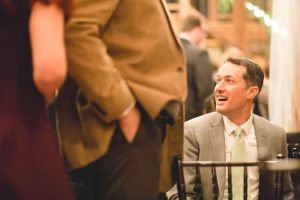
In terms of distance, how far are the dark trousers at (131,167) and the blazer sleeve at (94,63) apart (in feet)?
0.32

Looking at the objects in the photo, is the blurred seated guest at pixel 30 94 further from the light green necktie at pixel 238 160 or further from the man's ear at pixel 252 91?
the man's ear at pixel 252 91

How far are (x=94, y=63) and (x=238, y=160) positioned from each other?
1361 millimetres

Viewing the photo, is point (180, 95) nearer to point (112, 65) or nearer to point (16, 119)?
point (112, 65)

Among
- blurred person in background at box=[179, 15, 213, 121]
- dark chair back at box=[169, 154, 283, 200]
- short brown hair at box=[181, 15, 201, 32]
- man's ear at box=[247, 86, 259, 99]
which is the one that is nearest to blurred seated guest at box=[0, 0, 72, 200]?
dark chair back at box=[169, 154, 283, 200]

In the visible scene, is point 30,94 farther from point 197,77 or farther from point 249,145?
point 197,77

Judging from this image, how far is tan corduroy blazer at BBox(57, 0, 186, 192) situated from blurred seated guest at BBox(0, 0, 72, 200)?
13 centimetres

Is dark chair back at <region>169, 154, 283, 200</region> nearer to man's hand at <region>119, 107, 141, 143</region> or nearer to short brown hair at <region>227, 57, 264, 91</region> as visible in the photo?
man's hand at <region>119, 107, 141, 143</region>

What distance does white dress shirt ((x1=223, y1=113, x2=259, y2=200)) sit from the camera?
313 cm

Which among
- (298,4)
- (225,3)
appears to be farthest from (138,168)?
(225,3)

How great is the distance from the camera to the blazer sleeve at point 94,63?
1903 millimetres

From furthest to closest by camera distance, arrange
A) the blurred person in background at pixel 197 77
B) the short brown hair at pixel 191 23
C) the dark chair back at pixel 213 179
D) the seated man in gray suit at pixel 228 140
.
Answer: the short brown hair at pixel 191 23
the blurred person in background at pixel 197 77
the seated man in gray suit at pixel 228 140
the dark chair back at pixel 213 179

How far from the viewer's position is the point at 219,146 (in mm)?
3121

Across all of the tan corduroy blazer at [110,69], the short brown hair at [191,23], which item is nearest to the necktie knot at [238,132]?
the tan corduroy blazer at [110,69]

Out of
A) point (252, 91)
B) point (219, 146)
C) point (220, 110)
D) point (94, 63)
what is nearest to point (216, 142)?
point (219, 146)
